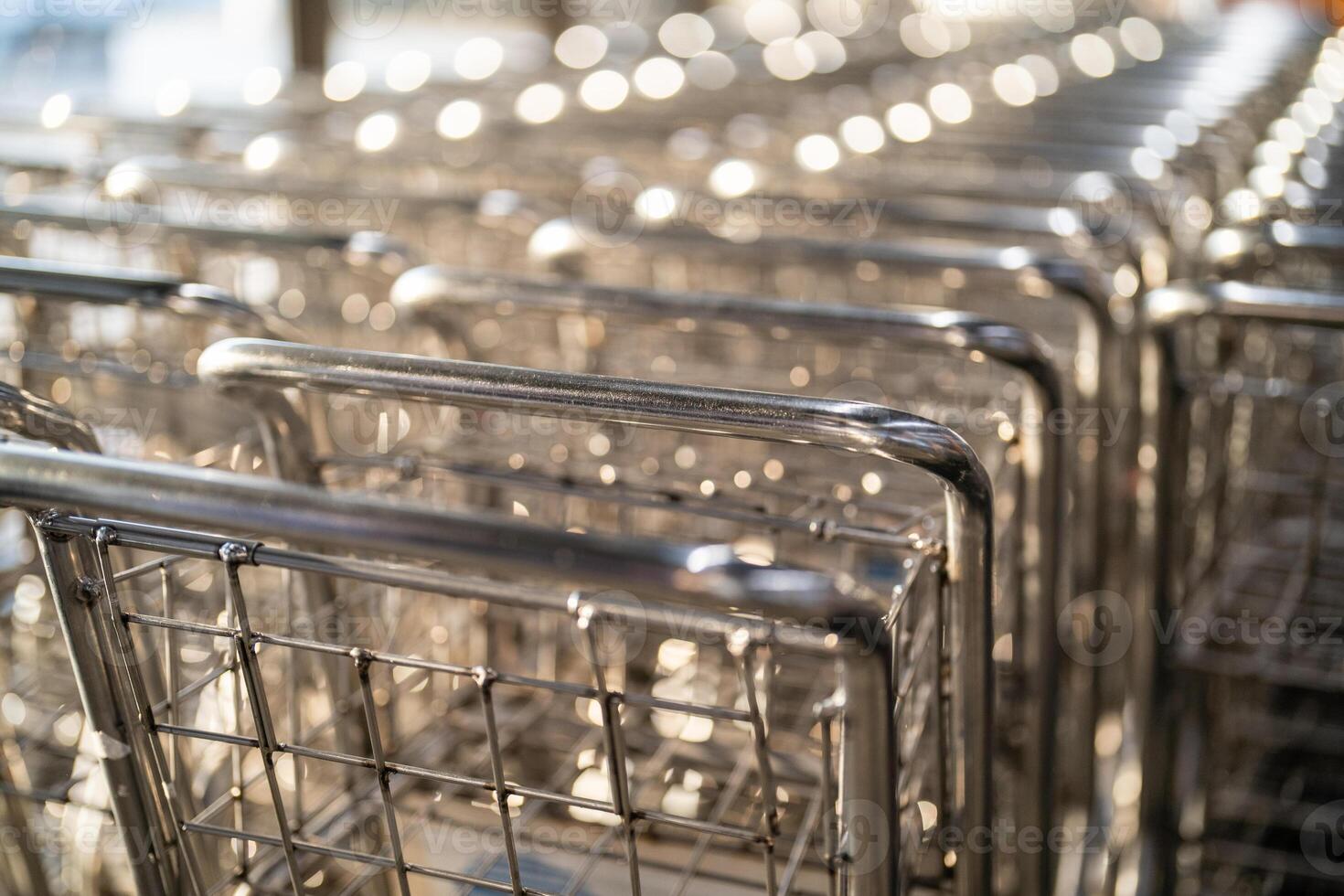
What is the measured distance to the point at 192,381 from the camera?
118 centimetres

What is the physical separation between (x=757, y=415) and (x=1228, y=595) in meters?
0.87

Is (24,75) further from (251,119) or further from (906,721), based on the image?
(906,721)

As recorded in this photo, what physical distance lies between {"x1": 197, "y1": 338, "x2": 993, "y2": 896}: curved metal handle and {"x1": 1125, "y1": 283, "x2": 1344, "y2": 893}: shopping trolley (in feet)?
1.54

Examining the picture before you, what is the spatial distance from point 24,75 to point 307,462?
4169mm

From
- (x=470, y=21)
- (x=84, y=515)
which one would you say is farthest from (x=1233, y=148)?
(x=470, y=21)

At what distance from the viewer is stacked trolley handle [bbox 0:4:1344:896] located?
68 cm
